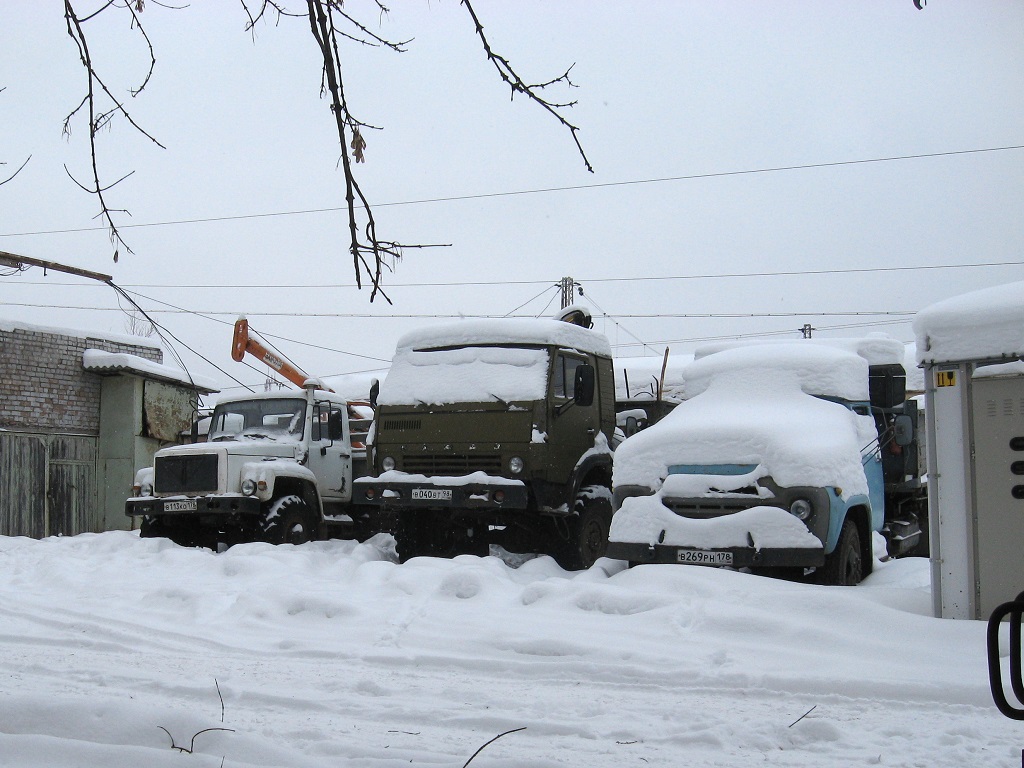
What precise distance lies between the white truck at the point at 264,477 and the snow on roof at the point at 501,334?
2.27 metres

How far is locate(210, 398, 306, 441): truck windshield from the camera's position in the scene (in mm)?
13330

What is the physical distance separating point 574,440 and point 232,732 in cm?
739

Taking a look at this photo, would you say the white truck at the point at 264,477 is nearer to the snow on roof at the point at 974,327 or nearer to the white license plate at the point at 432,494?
the white license plate at the point at 432,494

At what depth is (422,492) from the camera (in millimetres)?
10398

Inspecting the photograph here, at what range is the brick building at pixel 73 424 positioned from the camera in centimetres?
1708

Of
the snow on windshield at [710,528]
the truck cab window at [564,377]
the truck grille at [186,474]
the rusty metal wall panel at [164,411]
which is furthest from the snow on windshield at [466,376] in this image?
the rusty metal wall panel at [164,411]

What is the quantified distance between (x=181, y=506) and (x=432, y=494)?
370 centimetres

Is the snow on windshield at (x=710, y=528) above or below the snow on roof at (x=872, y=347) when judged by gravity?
below

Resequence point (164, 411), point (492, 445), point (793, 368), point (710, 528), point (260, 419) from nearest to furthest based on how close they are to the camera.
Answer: point (710, 528) → point (793, 368) → point (492, 445) → point (260, 419) → point (164, 411)

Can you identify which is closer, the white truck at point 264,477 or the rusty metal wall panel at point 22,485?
the white truck at point 264,477

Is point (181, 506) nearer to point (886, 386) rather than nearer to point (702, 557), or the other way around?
point (702, 557)

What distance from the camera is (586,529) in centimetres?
1088

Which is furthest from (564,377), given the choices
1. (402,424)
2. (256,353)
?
(256,353)

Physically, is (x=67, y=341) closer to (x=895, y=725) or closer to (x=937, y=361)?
(x=937, y=361)
